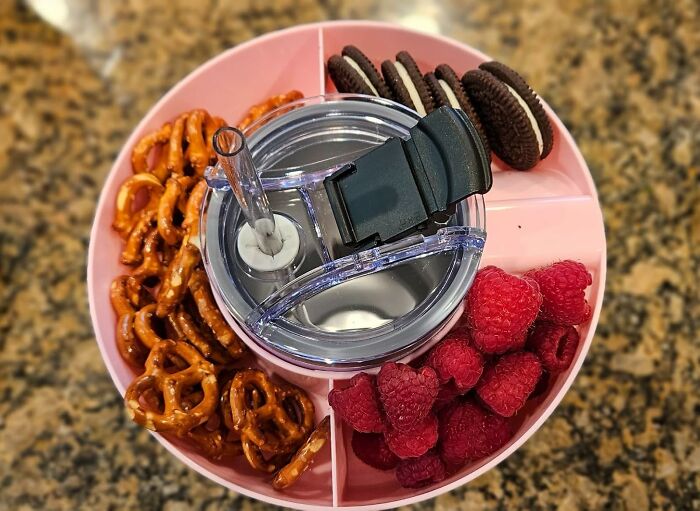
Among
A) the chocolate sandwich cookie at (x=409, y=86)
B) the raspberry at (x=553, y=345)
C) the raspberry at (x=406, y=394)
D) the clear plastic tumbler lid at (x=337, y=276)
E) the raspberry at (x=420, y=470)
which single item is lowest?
the raspberry at (x=420, y=470)

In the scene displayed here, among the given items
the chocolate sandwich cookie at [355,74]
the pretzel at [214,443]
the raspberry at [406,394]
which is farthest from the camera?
the chocolate sandwich cookie at [355,74]

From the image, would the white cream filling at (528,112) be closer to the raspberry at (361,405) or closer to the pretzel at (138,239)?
the raspberry at (361,405)

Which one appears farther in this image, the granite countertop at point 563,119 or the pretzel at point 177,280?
the granite countertop at point 563,119

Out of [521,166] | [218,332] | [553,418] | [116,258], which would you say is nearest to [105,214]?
[116,258]

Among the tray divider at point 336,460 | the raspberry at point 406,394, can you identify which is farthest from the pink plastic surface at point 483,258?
the raspberry at point 406,394

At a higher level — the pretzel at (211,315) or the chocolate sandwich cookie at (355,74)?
the chocolate sandwich cookie at (355,74)

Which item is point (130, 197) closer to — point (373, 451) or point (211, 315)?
point (211, 315)

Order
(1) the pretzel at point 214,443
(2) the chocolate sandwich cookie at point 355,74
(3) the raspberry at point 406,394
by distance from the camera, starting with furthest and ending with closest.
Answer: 1. (2) the chocolate sandwich cookie at point 355,74
2. (1) the pretzel at point 214,443
3. (3) the raspberry at point 406,394
